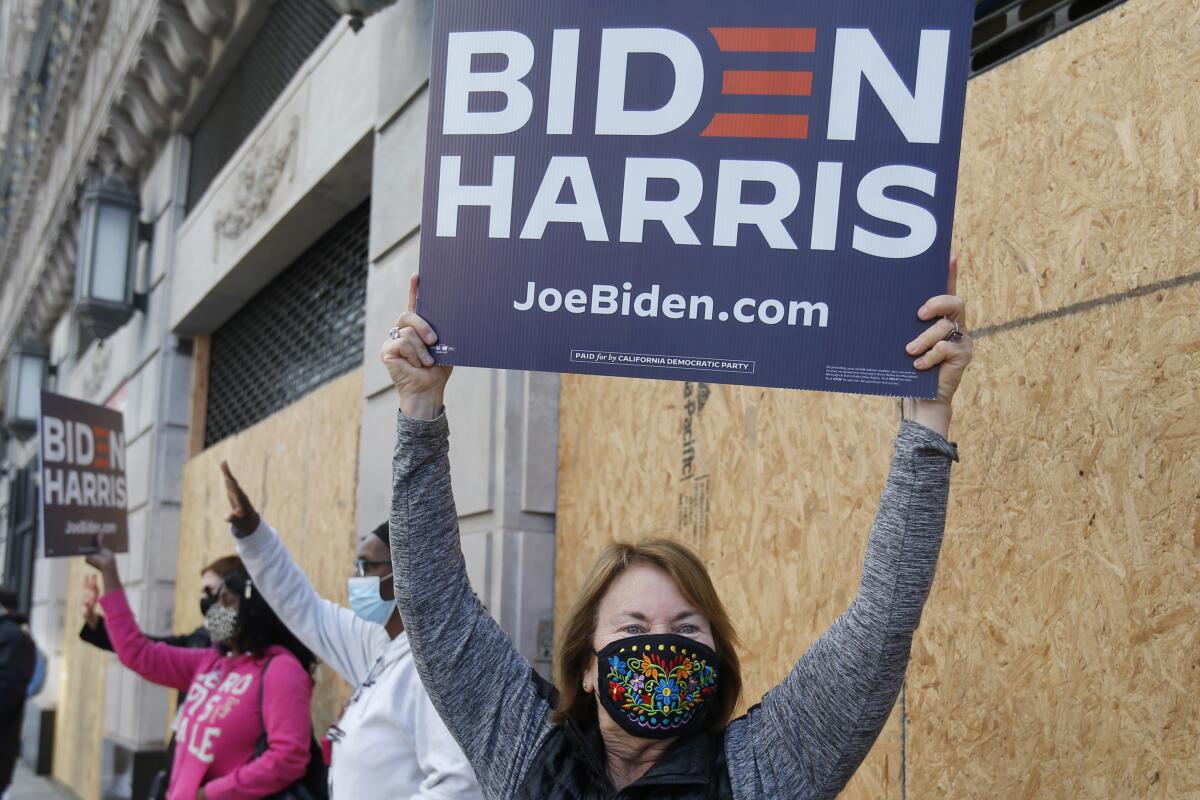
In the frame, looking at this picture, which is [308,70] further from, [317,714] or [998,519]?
[998,519]

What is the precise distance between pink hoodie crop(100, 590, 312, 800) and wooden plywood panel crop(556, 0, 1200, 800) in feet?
5.89

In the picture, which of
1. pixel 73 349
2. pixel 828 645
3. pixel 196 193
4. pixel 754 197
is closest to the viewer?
pixel 828 645

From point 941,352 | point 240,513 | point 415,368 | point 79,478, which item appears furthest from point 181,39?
point 941,352

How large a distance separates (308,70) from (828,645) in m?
6.19

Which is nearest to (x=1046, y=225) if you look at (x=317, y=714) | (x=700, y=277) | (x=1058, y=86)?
(x=1058, y=86)

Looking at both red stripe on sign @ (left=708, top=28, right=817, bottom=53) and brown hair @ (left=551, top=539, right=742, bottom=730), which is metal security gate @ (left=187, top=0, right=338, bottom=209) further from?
brown hair @ (left=551, top=539, right=742, bottom=730)

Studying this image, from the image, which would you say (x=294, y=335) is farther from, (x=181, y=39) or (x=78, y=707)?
(x=78, y=707)

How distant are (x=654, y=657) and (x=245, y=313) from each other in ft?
26.2

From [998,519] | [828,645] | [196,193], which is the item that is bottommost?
[828,645]

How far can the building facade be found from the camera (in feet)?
15.6

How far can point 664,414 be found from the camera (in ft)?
13.3

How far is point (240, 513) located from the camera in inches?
150

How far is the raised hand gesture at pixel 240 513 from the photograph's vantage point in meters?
3.81

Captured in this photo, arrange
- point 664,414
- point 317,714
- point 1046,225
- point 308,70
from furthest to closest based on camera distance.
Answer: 1. point 308,70
2. point 317,714
3. point 664,414
4. point 1046,225
